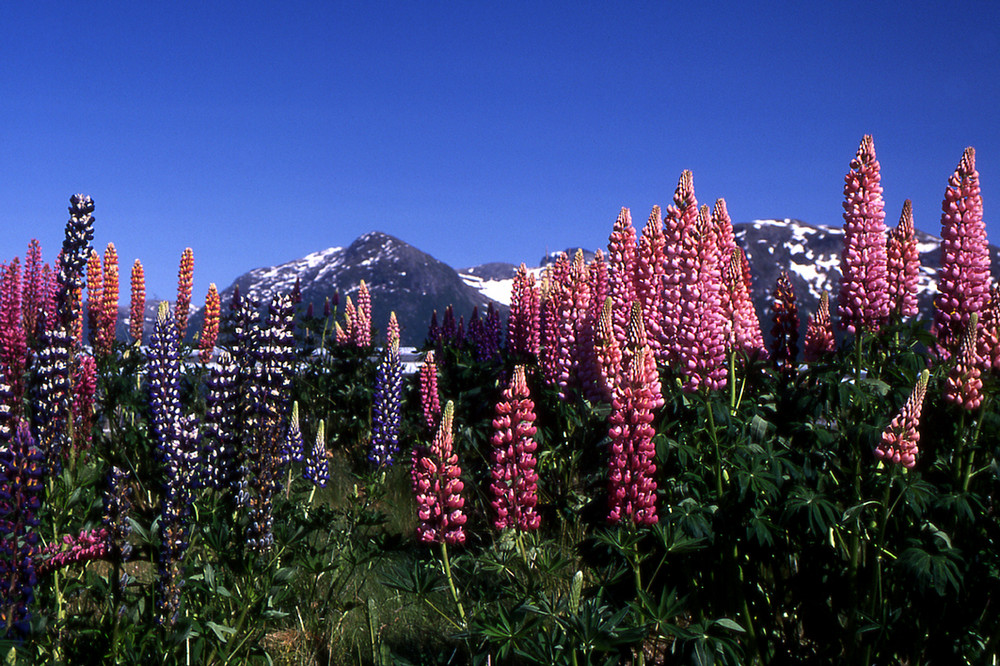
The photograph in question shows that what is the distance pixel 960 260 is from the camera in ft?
13.9

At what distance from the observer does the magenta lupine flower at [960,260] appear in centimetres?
411

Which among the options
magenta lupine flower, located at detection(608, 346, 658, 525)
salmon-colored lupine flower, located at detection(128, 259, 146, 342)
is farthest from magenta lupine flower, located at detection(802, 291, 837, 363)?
salmon-colored lupine flower, located at detection(128, 259, 146, 342)

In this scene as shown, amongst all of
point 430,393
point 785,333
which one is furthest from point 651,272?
point 430,393

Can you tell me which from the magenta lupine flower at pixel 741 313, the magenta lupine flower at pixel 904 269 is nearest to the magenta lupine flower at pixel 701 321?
the magenta lupine flower at pixel 741 313

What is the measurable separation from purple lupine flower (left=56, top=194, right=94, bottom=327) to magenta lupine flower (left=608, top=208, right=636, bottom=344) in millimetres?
3367

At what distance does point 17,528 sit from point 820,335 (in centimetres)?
429

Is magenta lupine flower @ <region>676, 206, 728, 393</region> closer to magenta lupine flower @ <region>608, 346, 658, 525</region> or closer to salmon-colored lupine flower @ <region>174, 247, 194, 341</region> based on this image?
magenta lupine flower @ <region>608, 346, 658, 525</region>

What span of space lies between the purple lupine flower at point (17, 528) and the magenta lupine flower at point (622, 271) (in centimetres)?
305

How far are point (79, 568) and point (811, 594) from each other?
3.96m

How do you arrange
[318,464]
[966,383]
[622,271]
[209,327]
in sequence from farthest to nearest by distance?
[209,327] < [318,464] < [622,271] < [966,383]

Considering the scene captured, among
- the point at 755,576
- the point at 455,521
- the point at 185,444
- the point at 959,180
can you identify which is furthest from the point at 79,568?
the point at 959,180

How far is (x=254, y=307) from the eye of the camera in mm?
4078

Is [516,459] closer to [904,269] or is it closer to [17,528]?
[17,528]

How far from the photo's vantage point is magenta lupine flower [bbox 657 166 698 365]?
402 centimetres
